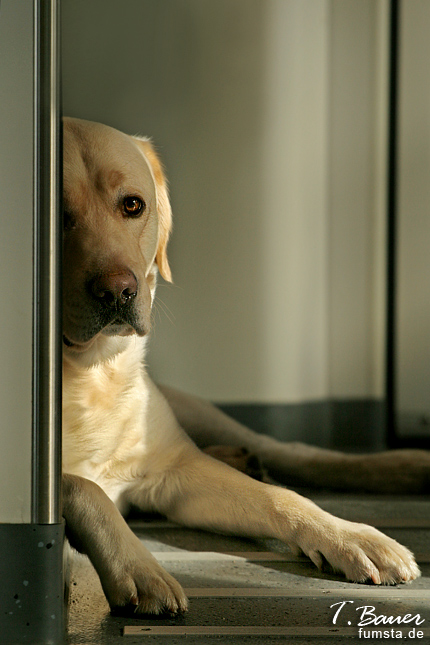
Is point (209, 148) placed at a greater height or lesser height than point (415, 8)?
lesser

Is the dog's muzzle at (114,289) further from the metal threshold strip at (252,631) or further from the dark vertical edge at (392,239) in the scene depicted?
the dark vertical edge at (392,239)

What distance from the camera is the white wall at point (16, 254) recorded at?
0.79 meters

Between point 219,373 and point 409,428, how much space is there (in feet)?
2.33

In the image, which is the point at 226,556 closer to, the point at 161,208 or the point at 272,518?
the point at 272,518

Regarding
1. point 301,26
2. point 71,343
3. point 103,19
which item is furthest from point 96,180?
point 301,26

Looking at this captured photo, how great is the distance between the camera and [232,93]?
1.90 meters

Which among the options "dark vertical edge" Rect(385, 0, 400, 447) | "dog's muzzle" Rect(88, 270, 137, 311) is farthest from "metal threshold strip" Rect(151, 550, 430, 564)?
"dark vertical edge" Rect(385, 0, 400, 447)

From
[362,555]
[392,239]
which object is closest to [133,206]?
[362,555]

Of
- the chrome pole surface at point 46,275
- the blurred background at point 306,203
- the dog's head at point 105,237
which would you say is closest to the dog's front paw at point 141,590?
the chrome pole surface at point 46,275

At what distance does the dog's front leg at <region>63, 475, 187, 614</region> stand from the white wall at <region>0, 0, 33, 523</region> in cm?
13

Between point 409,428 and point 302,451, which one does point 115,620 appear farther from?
point 409,428

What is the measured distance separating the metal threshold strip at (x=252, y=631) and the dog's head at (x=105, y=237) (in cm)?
42

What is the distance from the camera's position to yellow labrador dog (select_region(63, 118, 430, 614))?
90 cm

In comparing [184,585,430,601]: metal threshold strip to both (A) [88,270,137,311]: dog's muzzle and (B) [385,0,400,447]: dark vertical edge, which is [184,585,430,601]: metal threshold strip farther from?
(B) [385,0,400,447]: dark vertical edge
